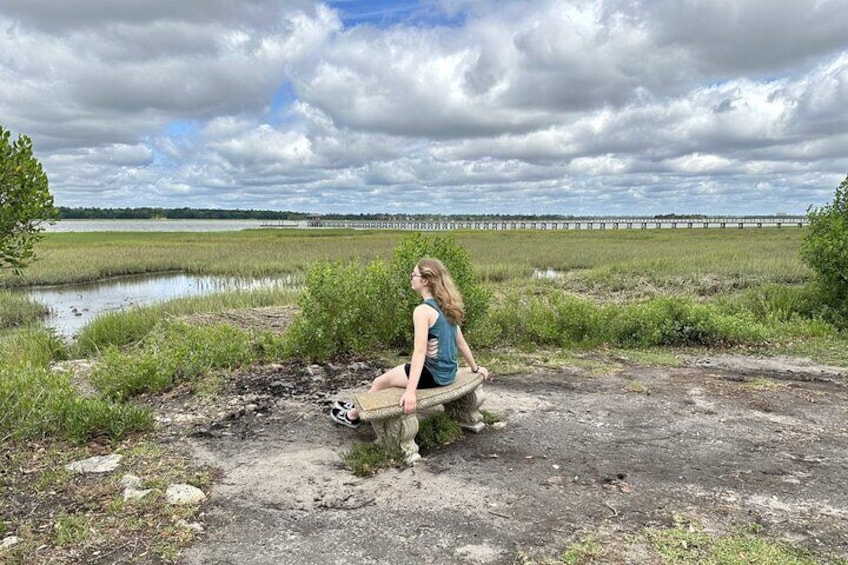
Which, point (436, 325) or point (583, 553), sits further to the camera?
point (436, 325)

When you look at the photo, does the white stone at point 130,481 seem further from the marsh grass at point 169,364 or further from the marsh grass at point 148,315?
the marsh grass at point 148,315

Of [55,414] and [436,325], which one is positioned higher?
[436,325]

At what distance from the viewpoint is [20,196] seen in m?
4.77

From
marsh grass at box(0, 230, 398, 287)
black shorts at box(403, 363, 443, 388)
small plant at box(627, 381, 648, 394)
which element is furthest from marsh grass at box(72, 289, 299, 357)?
marsh grass at box(0, 230, 398, 287)

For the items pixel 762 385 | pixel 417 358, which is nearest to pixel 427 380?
pixel 417 358

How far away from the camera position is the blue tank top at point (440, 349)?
468 centimetres

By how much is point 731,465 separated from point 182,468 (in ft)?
13.7

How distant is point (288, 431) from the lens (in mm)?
5219

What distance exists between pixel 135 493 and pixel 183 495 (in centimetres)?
33

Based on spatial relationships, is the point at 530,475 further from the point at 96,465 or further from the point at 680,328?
the point at 680,328

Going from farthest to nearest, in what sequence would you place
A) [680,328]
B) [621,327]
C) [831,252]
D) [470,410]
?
[831,252]
[621,327]
[680,328]
[470,410]

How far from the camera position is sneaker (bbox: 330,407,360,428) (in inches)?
204

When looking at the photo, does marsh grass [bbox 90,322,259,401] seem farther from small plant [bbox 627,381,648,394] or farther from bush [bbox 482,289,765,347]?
small plant [bbox 627,381,648,394]

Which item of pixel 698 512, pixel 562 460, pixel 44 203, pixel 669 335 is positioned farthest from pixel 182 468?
pixel 669 335
